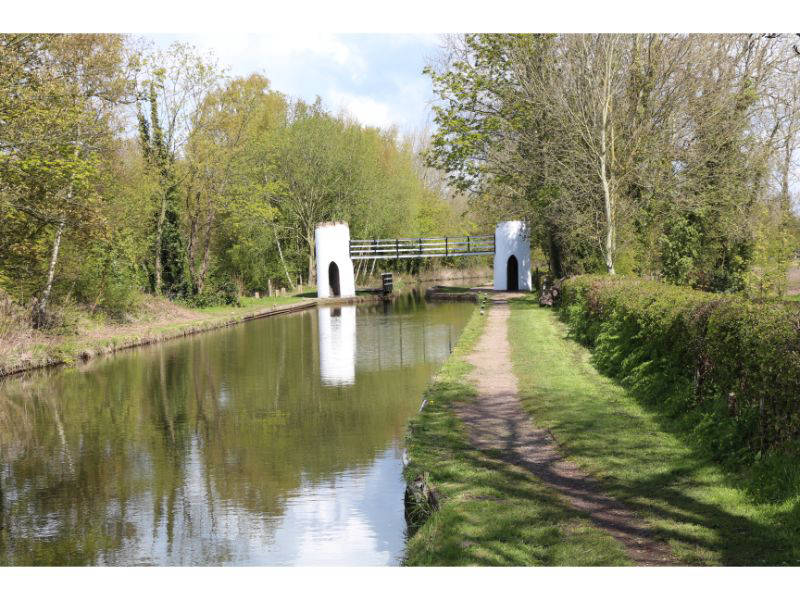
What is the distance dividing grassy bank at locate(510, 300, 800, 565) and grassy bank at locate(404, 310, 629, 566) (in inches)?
23.8

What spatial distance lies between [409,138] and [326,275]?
30187mm

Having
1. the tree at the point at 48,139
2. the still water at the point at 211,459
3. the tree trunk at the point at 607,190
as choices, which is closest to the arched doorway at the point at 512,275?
the tree trunk at the point at 607,190

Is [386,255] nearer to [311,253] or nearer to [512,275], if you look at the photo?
[311,253]

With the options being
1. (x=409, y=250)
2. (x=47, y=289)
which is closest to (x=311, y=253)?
(x=409, y=250)

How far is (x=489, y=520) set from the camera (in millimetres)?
6621

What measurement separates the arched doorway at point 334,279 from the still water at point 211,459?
22781 mm

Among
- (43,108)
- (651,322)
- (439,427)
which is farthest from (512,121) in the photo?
(439,427)

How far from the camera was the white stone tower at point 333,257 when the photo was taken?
1657 inches

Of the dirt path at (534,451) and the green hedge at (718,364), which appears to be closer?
the dirt path at (534,451)

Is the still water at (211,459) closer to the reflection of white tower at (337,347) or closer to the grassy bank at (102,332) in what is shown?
the reflection of white tower at (337,347)

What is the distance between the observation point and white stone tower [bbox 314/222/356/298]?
42.1 meters

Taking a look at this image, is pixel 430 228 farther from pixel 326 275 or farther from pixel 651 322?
pixel 651 322

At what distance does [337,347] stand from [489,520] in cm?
1568

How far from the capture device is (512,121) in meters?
29.3
